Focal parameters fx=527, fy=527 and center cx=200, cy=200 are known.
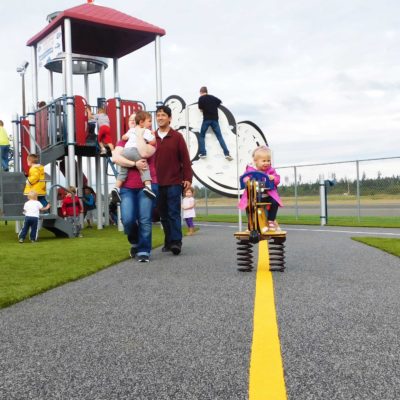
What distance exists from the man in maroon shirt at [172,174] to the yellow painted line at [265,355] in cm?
341

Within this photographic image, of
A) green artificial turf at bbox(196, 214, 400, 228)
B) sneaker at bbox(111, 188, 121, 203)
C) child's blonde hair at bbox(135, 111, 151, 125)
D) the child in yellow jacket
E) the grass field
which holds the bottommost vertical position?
green artificial turf at bbox(196, 214, 400, 228)

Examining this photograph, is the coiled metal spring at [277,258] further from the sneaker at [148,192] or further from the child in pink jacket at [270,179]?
the sneaker at [148,192]

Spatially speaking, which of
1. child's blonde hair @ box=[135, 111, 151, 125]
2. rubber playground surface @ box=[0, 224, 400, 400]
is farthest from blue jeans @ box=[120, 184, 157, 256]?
rubber playground surface @ box=[0, 224, 400, 400]

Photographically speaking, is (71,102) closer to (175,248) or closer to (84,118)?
(84,118)

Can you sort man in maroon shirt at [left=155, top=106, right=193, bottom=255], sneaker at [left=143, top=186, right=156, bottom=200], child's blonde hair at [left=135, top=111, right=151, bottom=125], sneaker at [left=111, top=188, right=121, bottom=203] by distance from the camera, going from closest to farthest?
1. sneaker at [left=143, top=186, right=156, bottom=200]
2. child's blonde hair at [left=135, top=111, right=151, bottom=125]
3. sneaker at [left=111, top=188, right=121, bottom=203]
4. man in maroon shirt at [left=155, top=106, right=193, bottom=255]

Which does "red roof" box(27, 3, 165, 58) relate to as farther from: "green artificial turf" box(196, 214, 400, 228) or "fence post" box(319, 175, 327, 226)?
"green artificial turf" box(196, 214, 400, 228)

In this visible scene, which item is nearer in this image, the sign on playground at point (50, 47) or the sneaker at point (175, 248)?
the sneaker at point (175, 248)

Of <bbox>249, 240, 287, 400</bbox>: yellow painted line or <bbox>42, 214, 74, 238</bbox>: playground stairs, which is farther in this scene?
<bbox>42, 214, 74, 238</bbox>: playground stairs

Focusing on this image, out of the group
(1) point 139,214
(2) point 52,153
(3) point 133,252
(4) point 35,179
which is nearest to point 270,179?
(1) point 139,214

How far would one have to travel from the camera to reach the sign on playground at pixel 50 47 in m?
14.2

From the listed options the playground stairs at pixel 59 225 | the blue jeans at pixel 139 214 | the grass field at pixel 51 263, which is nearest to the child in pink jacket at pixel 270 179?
the blue jeans at pixel 139 214

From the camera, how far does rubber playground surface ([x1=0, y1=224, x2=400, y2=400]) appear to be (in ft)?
7.15

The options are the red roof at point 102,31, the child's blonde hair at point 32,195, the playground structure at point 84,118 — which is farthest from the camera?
the red roof at point 102,31

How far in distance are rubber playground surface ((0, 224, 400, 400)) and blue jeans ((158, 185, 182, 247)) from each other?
220 centimetres
